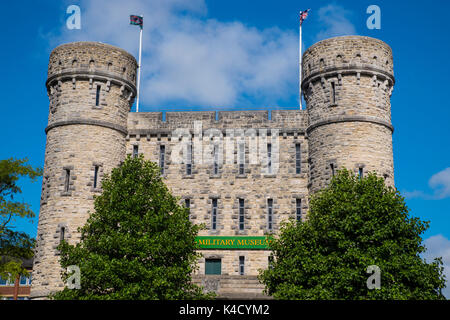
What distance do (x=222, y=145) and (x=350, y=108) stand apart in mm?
8928

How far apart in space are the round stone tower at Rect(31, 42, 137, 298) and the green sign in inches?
300

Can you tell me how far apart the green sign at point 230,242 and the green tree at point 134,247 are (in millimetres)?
6472

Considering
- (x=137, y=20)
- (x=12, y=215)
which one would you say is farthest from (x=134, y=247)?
(x=137, y=20)

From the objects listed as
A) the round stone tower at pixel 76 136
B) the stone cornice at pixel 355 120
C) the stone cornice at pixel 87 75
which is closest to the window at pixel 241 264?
the stone cornice at pixel 355 120

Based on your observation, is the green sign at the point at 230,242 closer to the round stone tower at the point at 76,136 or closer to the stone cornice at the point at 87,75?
the round stone tower at the point at 76,136

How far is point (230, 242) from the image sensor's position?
122ft

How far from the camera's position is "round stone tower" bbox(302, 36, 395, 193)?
3528 cm

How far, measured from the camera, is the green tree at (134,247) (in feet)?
88.5
